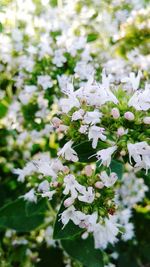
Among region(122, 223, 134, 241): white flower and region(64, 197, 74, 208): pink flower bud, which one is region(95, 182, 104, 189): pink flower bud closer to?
region(64, 197, 74, 208): pink flower bud

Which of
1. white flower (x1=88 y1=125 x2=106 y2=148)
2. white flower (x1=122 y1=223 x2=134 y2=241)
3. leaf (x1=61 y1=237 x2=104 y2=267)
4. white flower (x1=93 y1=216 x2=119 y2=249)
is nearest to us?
white flower (x1=88 y1=125 x2=106 y2=148)

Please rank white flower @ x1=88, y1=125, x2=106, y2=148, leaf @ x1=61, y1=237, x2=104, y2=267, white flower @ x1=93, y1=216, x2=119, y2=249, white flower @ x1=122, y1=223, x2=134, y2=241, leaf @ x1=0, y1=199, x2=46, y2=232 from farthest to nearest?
white flower @ x1=122, y1=223, x2=134, y2=241 < leaf @ x1=0, y1=199, x2=46, y2=232 < leaf @ x1=61, y1=237, x2=104, y2=267 < white flower @ x1=93, y1=216, x2=119, y2=249 < white flower @ x1=88, y1=125, x2=106, y2=148

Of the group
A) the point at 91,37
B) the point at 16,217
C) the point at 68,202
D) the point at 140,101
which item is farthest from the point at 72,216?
the point at 91,37

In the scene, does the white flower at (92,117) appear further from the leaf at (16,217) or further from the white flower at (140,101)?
the leaf at (16,217)

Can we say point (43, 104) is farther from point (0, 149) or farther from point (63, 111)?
point (63, 111)

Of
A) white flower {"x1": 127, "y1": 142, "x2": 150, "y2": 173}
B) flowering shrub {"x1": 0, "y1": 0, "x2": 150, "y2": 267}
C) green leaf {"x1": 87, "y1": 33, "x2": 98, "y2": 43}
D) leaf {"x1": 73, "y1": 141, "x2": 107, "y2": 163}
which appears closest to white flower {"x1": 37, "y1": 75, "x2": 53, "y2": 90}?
flowering shrub {"x1": 0, "y1": 0, "x2": 150, "y2": 267}

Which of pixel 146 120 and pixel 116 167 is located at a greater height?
pixel 146 120

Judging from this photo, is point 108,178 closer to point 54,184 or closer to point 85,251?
point 54,184

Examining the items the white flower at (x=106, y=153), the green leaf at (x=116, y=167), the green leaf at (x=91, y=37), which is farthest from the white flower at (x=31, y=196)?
the green leaf at (x=91, y=37)

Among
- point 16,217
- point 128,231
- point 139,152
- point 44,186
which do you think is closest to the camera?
point 139,152
